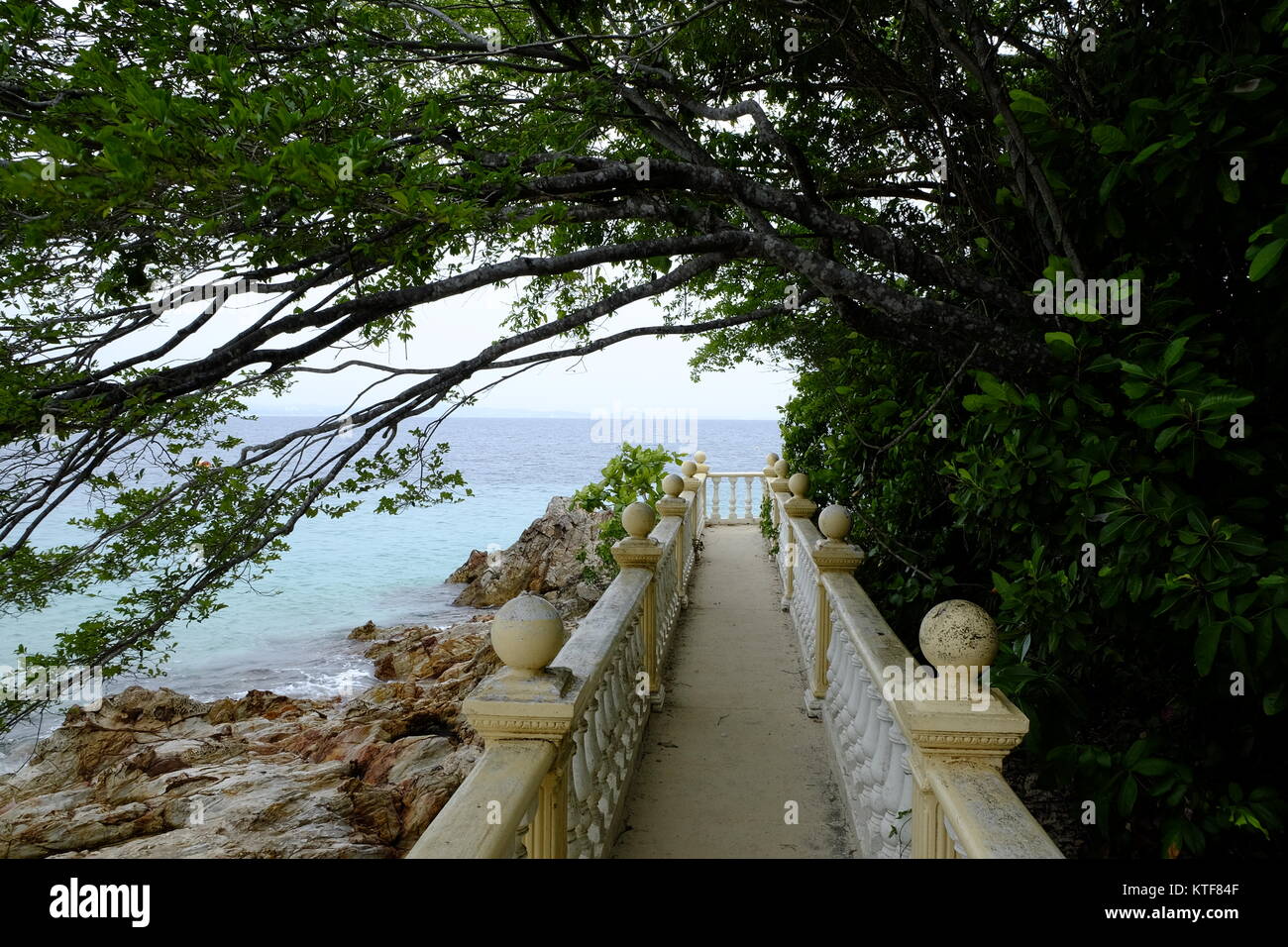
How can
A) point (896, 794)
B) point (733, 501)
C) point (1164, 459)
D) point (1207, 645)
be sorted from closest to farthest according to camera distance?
1. point (1207, 645)
2. point (1164, 459)
3. point (896, 794)
4. point (733, 501)

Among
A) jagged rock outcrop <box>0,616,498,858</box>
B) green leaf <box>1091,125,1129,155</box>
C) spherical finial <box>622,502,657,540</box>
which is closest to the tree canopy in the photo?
green leaf <box>1091,125,1129,155</box>

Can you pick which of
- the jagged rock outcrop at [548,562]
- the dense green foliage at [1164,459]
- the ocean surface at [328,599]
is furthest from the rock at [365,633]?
the dense green foliage at [1164,459]

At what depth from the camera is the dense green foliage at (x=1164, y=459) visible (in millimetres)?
2416

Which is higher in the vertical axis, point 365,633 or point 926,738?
point 926,738

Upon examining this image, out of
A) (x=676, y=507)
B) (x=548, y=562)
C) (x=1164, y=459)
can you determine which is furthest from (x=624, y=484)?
(x=548, y=562)

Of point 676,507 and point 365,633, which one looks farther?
point 365,633

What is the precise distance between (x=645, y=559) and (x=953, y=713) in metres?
3.29

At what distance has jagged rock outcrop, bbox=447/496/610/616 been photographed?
15062 millimetres

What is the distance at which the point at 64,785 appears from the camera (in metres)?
8.91

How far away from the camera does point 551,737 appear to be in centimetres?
256

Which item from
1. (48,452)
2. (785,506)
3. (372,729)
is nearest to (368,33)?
(48,452)

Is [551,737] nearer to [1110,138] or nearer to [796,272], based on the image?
[796,272]
